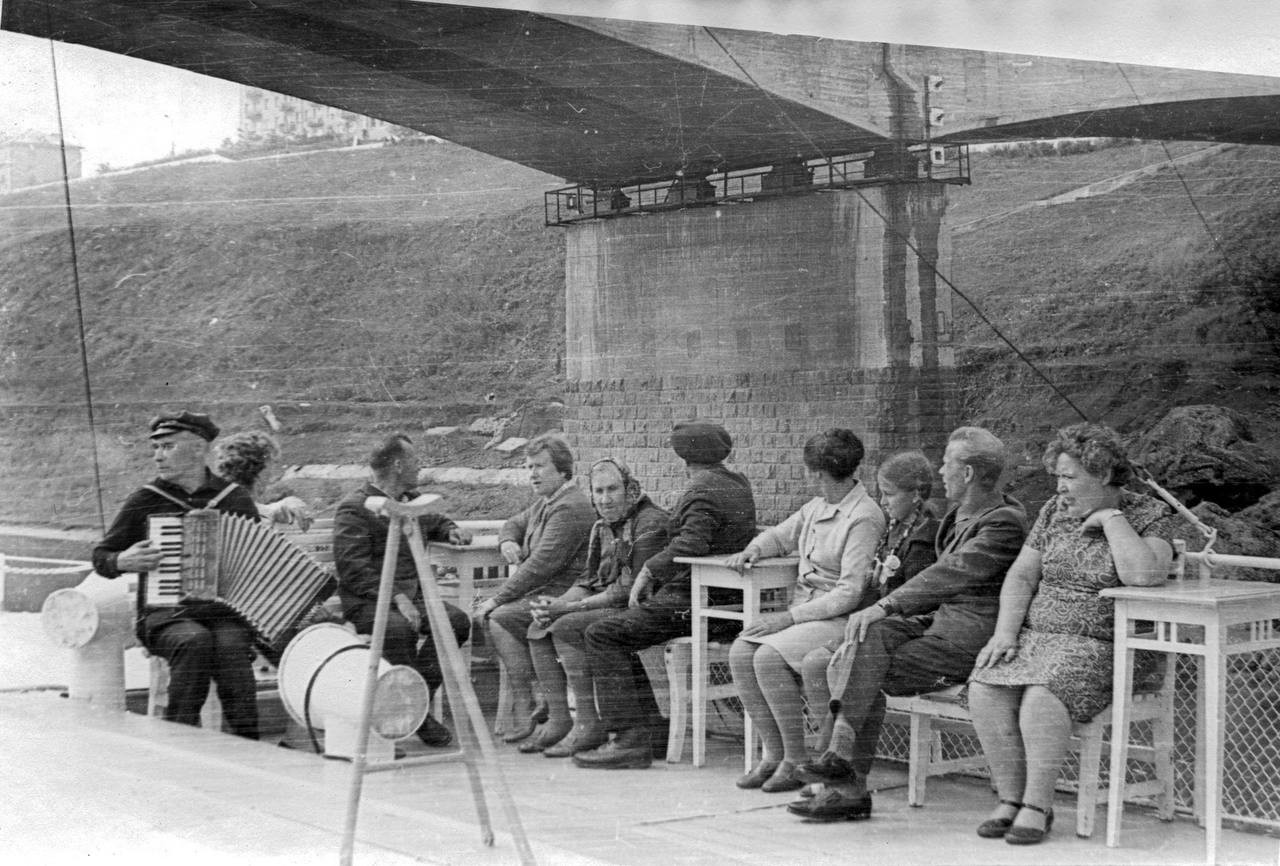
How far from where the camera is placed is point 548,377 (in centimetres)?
360

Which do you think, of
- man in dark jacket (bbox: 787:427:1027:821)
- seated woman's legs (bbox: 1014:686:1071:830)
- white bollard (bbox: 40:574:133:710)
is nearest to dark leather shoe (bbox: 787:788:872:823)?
man in dark jacket (bbox: 787:427:1027:821)

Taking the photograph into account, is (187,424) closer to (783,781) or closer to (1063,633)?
(783,781)

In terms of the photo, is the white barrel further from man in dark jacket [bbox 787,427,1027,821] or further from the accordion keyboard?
man in dark jacket [bbox 787,427,1027,821]

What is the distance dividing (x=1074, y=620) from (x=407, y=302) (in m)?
1.94

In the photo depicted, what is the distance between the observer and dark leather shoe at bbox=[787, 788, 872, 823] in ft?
10.2

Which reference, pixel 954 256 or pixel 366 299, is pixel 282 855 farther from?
pixel 954 256

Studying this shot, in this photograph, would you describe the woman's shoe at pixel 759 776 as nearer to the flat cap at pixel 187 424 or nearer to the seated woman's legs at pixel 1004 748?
the seated woman's legs at pixel 1004 748

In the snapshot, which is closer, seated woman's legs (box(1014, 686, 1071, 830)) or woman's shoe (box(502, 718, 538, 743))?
seated woman's legs (box(1014, 686, 1071, 830))

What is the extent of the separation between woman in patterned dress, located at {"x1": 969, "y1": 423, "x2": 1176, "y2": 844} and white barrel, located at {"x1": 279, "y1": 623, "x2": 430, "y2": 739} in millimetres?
1457

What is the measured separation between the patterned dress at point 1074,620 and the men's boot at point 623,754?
0.99 meters

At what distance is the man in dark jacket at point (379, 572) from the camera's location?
135 inches

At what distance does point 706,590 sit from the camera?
3604 mm

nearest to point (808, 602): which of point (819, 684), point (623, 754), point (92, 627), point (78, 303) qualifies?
point (819, 684)

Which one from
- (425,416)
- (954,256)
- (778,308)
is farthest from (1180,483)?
(425,416)
